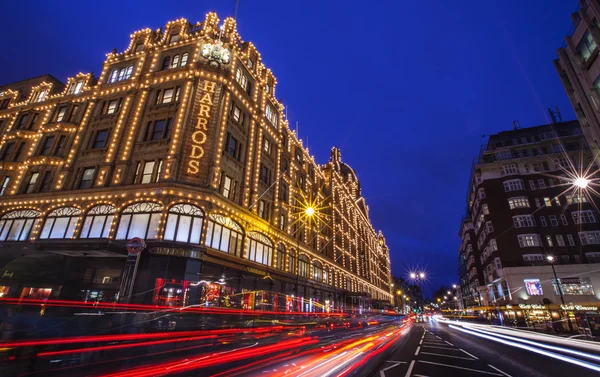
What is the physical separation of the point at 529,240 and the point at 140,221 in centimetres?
5466

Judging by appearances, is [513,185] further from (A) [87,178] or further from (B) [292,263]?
(A) [87,178]

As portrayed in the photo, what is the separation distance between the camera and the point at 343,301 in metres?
50.5

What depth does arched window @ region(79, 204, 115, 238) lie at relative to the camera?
23438mm

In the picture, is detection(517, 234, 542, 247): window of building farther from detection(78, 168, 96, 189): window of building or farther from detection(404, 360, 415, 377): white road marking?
detection(78, 168, 96, 189): window of building

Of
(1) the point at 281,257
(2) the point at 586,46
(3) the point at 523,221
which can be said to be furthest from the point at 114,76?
→ (3) the point at 523,221

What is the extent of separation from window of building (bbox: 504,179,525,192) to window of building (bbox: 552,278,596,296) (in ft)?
51.3

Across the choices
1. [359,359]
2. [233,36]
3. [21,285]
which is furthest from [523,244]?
[21,285]

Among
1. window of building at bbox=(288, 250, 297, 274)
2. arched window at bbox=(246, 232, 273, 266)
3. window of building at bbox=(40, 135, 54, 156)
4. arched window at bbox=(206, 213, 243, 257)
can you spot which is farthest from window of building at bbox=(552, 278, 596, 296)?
window of building at bbox=(40, 135, 54, 156)

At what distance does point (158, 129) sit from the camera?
2748 centimetres

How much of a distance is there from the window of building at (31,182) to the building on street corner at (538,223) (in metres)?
58.2

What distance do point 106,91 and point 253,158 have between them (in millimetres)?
17923

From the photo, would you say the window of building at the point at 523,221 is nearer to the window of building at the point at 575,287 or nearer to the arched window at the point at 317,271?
the window of building at the point at 575,287

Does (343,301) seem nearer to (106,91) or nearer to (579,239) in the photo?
(579,239)

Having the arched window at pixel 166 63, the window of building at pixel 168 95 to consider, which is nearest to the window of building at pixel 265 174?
the window of building at pixel 168 95
